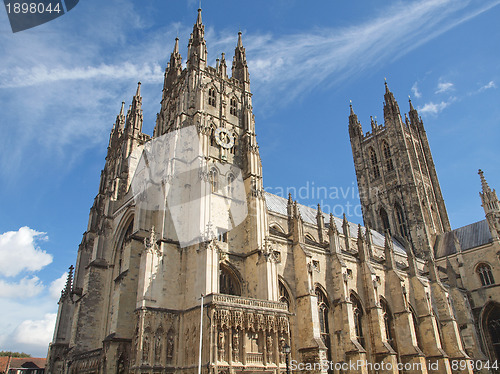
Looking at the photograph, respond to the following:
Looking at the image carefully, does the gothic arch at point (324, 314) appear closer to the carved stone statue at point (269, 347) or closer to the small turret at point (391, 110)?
the carved stone statue at point (269, 347)

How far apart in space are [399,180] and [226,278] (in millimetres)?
38772

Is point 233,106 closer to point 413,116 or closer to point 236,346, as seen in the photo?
point 236,346

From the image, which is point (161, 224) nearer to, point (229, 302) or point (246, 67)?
point (229, 302)

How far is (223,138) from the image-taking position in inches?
1326

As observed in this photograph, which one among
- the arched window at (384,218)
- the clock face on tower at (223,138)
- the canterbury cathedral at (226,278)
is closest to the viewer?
the canterbury cathedral at (226,278)

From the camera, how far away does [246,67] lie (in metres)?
41.2

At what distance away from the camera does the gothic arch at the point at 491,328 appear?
4228cm

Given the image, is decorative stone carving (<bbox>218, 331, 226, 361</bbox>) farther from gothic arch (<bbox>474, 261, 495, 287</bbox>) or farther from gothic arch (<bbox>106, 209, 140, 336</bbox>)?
gothic arch (<bbox>474, 261, 495, 287</bbox>)

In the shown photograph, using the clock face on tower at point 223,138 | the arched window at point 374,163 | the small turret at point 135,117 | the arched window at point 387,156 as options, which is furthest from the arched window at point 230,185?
the arched window at point 374,163

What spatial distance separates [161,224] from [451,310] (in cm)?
3178

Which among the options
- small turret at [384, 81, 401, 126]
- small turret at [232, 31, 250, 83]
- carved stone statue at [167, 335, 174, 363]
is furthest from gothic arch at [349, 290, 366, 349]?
small turret at [384, 81, 401, 126]

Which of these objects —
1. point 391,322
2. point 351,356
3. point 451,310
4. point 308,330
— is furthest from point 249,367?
point 451,310

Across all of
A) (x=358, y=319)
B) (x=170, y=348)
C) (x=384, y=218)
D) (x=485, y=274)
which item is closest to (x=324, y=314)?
(x=358, y=319)
